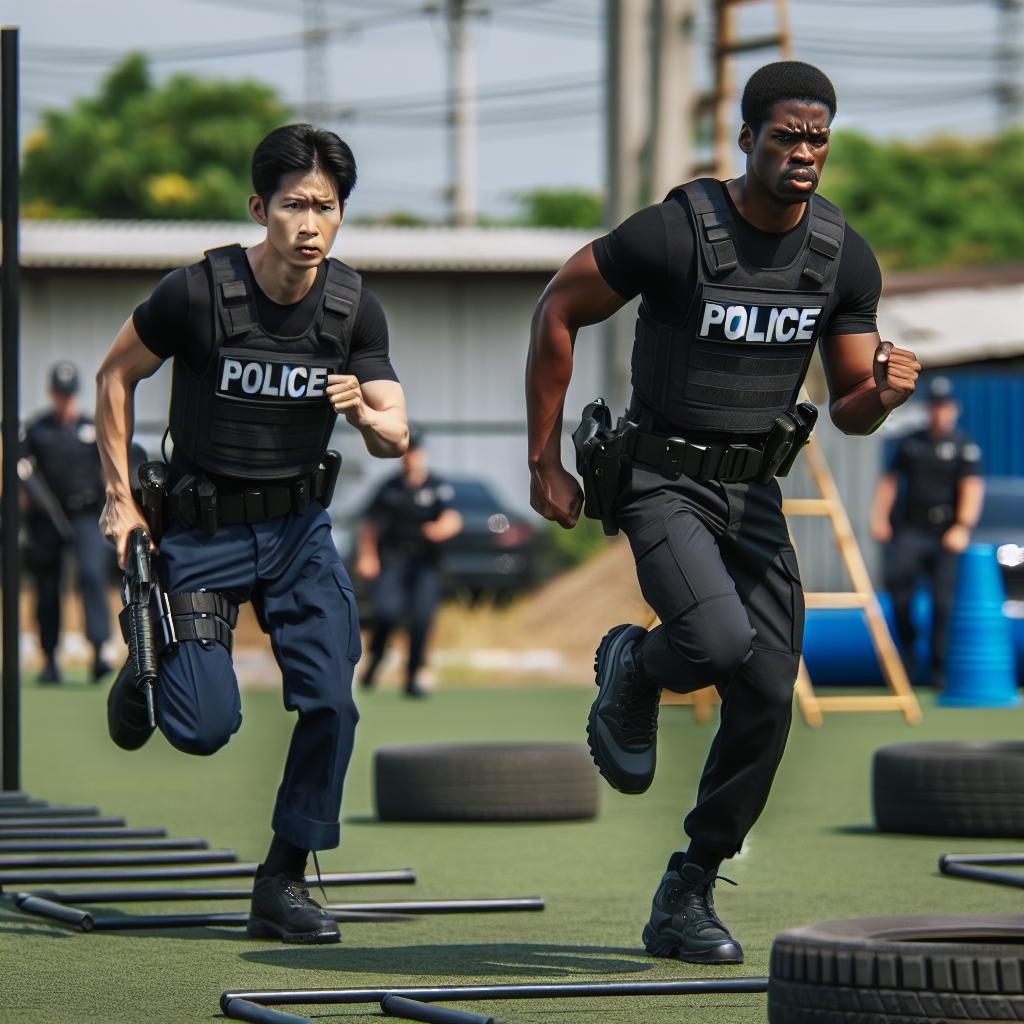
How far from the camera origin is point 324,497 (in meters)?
5.87

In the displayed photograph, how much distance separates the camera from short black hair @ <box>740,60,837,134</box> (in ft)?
16.5

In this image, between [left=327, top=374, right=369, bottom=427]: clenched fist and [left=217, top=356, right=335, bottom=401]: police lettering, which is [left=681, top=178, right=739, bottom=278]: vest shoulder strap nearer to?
[left=327, top=374, right=369, bottom=427]: clenched fist

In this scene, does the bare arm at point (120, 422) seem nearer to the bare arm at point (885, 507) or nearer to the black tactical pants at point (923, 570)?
the bare arm at point (885, 507)

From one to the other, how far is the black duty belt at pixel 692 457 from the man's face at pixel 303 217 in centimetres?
98

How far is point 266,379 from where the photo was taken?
5637 mm

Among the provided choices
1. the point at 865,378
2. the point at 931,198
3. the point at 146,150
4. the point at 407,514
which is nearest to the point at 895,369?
the point at 865,378

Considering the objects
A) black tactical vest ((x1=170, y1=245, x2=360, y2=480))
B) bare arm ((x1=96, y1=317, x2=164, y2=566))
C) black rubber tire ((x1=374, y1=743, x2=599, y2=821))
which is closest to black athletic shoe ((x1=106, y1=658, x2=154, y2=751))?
bare arm ((x1=96, y1=317, x2=164, y2=566))

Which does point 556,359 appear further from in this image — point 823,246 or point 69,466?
point 69,466

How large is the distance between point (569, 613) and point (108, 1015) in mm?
14633

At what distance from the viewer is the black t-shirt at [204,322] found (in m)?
5.60

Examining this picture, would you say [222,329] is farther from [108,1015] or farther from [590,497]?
[108,1015]

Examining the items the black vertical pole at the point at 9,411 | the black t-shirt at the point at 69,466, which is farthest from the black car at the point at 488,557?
the black vertical pole at the point at 9,411

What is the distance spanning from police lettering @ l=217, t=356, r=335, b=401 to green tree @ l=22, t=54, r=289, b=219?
158 ft

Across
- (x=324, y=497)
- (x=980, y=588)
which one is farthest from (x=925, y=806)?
(x=980, y=588)
